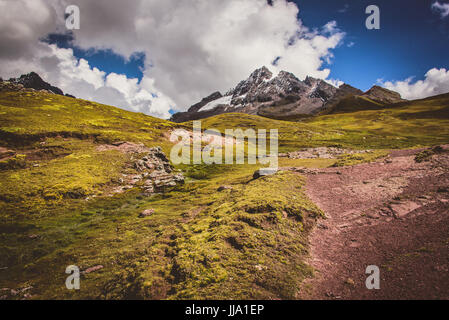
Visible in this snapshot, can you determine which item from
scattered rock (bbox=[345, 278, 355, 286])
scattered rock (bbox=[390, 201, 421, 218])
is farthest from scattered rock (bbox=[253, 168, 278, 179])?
scattered rock (bbox=[345, 278, 355, 286])

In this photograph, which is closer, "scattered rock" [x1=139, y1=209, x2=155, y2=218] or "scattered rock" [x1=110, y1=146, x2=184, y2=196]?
"scattered rock" [x1=139, y1=209, x2=155, y2=218]

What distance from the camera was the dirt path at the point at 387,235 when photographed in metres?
9.10

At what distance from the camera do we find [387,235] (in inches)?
509

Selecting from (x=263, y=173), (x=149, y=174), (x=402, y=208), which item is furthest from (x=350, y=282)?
(x=149, y=174)

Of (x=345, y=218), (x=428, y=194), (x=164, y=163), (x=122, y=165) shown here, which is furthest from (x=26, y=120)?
(x=428, y=194)

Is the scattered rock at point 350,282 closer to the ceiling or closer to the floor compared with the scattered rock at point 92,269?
closer to the ceiling

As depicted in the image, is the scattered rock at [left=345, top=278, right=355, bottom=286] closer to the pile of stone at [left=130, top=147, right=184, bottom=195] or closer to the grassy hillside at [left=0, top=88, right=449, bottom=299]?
the grassy hillside at [left=0, top=88, right=449, bottom=299]

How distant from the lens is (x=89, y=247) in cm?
1516

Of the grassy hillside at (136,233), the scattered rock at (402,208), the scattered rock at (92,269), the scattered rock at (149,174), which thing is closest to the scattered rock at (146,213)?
the grassy hillside at (136,233)

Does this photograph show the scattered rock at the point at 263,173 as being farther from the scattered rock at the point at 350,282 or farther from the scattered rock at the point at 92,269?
the scattered rock at the point at 92,269

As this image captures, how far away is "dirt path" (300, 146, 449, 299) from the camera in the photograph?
9.10m

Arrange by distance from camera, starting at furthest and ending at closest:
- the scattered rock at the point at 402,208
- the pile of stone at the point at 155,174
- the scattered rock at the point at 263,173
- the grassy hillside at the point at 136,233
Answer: the pile of stone at the point at 155,174
the scattered rock at the point at 263,173
the scattered rock at the point at 402,208
the grassy hillside at the point at 136,233

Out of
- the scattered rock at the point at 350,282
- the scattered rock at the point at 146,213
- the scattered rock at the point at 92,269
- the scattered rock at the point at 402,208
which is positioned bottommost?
the scattered rock at the point at 92,269
